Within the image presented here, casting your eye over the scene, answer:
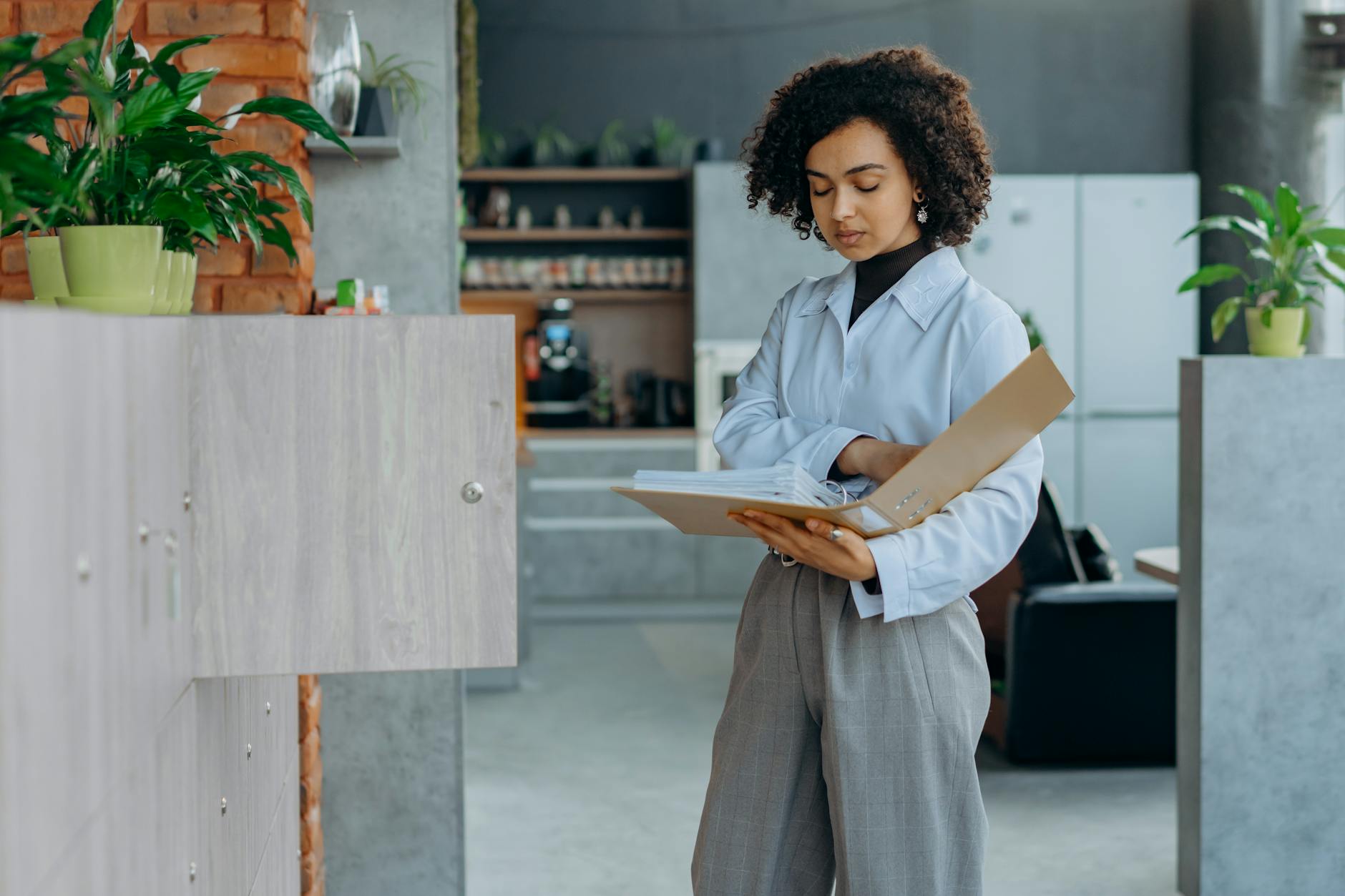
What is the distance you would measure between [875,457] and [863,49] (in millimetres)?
6044

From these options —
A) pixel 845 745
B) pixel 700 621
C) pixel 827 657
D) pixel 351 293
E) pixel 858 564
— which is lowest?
pixel 700 621

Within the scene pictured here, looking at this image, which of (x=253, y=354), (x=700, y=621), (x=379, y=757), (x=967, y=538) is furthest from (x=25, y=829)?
(x=700, y=621)

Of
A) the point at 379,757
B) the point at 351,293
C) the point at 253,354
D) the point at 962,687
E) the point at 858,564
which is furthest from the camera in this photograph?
the point at 379,757

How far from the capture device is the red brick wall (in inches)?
86.3

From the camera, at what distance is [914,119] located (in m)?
1.71

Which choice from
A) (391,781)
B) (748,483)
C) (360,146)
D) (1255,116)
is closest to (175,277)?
(748,483)

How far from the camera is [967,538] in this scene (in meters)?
1.61

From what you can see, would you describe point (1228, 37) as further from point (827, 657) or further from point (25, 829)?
point (25, 829)

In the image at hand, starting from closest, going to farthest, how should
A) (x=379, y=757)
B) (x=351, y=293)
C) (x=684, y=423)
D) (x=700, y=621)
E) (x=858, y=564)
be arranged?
1. (x=858, y=564)
2. (x=351, y=293)
3. (x=379, y=757)
4. (x=700, y=621)
5. (x=684, y=423)

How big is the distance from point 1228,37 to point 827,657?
21.6 ft

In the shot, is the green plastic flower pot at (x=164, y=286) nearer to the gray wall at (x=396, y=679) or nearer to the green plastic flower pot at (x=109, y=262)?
the green plastic flower pot at (x=109, y=262)

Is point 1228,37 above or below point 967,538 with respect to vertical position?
above

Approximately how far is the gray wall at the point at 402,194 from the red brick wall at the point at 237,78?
42cm

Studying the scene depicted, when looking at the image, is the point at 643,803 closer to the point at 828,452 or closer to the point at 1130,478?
the point at 828,452
